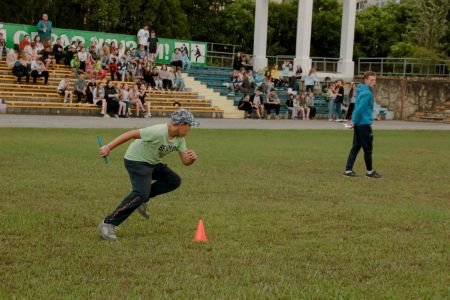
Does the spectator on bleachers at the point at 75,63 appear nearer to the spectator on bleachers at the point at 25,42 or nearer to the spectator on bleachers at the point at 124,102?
the spectator on bleachers at the point at 25,42

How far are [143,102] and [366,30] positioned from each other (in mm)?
43388

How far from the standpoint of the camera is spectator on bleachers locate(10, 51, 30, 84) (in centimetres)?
3030

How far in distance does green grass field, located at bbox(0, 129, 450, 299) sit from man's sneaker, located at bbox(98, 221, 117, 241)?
0.15m

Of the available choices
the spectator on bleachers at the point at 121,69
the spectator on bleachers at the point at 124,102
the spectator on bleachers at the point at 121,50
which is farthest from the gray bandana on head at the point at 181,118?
the spectator on bleachers at the point at 121,50

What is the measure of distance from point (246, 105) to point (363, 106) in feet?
69.8

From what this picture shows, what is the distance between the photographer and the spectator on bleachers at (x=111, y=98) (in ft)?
96.2

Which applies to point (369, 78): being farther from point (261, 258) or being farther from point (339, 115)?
point (339, 115)

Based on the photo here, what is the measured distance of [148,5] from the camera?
54.2 meters

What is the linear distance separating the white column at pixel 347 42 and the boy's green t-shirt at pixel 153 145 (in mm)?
36735

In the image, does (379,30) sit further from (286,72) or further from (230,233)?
(230,233)

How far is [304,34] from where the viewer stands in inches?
1670

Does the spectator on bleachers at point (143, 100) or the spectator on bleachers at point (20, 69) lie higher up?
the spectator on bleachers at point (20, 69)

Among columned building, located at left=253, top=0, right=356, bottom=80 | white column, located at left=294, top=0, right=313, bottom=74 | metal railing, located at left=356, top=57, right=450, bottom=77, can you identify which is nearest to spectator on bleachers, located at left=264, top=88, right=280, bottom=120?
white column, located at left=294, top=0, right=313, bottom=74

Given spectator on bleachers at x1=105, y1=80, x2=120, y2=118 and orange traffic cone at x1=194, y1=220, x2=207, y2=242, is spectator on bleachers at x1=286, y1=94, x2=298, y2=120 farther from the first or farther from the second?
orange traffic cone at x1=194, y1=220, x2=207, y2=242
